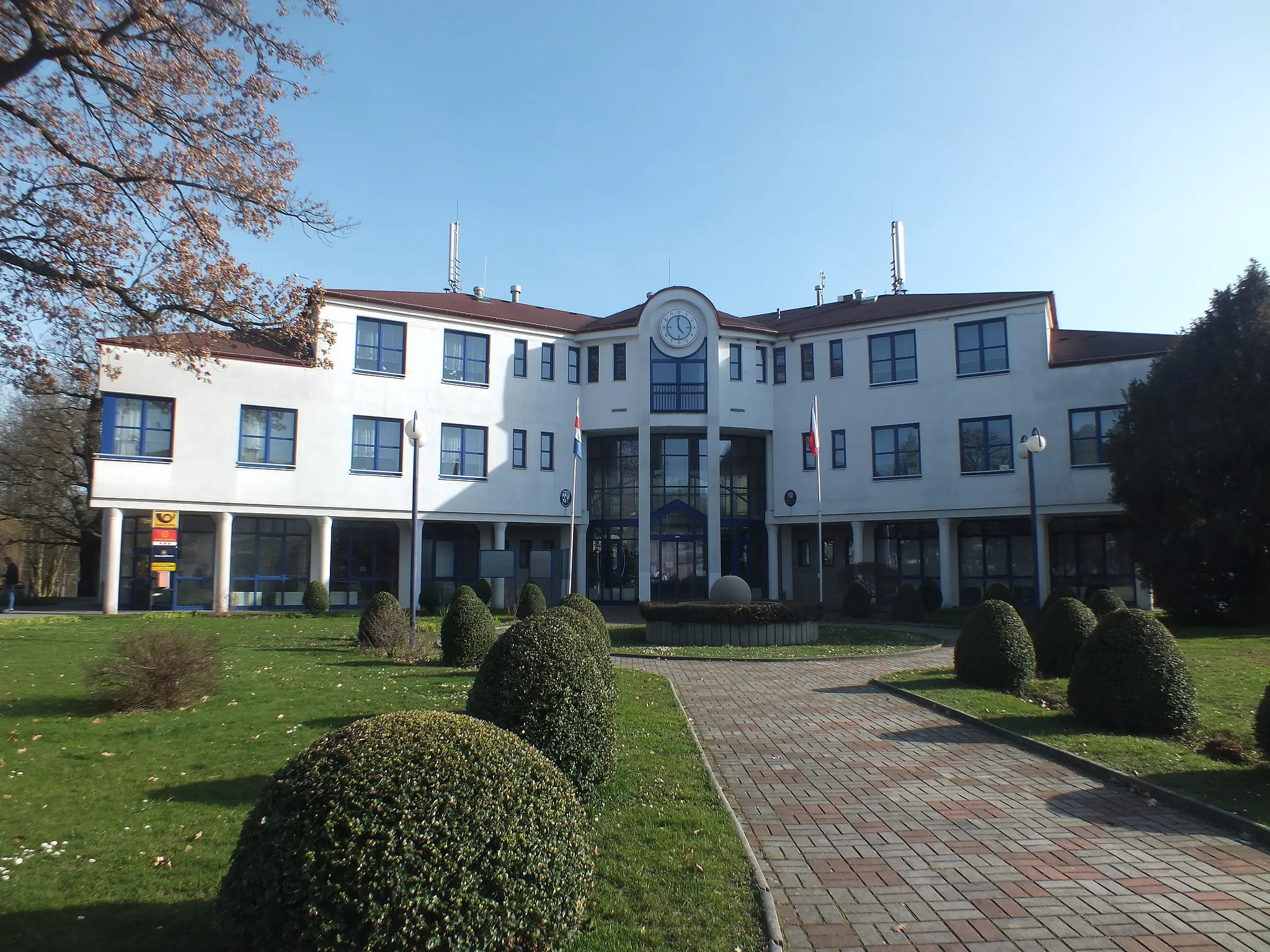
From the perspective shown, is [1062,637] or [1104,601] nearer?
[1062,637]

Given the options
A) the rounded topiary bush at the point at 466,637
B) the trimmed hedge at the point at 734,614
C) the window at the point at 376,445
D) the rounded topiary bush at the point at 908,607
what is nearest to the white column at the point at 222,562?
the window at the point at 376,445

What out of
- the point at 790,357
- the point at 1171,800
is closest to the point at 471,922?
the point at 1171,800

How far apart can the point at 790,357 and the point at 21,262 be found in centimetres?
2881

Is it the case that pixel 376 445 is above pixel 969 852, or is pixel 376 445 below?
above

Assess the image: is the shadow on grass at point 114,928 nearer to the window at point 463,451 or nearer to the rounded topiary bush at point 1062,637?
the rounded topiary bush at point 1062,637

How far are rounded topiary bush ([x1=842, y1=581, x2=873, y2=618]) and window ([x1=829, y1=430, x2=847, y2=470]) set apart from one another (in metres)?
5.78

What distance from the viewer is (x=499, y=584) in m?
35.6

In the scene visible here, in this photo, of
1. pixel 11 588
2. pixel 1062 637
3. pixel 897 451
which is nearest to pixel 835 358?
pixel 897 451

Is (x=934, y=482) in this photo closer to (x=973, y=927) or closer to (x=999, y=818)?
(x=999, y=818)

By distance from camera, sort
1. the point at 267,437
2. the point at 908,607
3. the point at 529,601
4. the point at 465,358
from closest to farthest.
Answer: the point at 529,601 → the point at 908,607 → the point at 267,437 → the point at 465,358

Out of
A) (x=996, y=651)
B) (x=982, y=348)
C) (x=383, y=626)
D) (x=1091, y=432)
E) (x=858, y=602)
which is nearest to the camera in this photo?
(x=996, y=651)

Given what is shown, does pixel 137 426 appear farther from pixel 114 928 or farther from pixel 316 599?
pixel 114 928

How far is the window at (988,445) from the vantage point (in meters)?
32.8

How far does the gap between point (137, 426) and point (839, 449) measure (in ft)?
85.0
